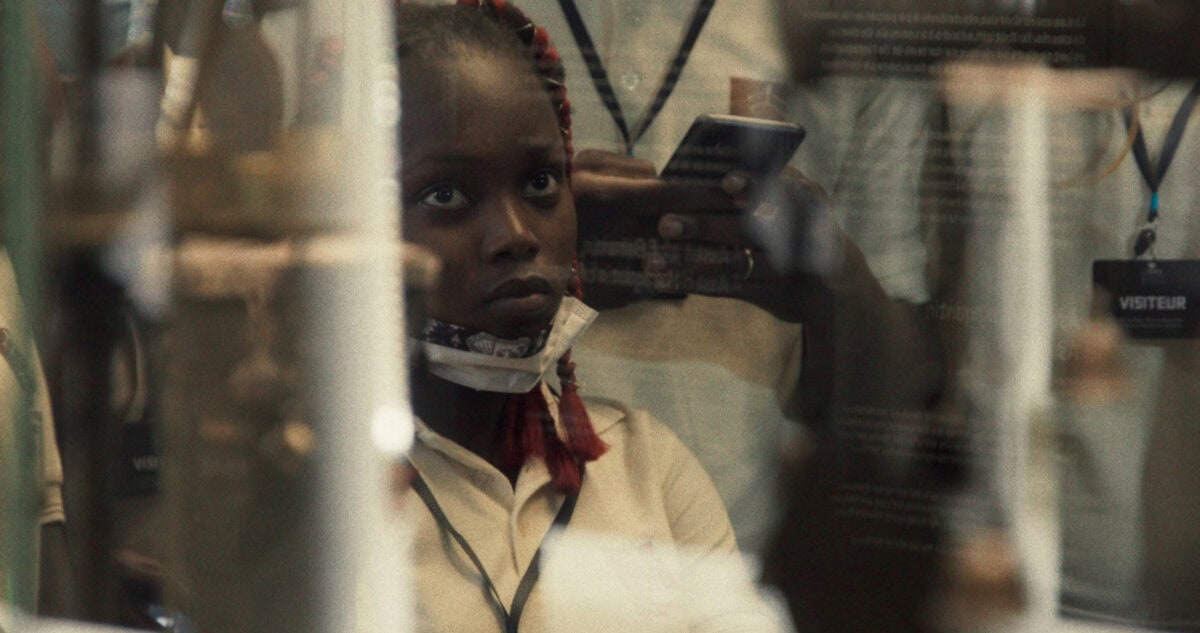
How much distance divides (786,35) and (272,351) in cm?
40

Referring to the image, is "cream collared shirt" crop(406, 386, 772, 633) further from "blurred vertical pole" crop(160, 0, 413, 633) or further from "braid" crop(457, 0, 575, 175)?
"braid" crop(457, 0, 575, 175)

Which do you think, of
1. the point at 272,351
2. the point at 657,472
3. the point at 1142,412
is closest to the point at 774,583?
the point at 657,472

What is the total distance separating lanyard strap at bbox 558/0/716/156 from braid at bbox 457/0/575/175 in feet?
0.06

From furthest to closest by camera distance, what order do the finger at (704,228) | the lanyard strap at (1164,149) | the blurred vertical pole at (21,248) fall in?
1. the blurred vertical pole at (21,248)
2. the finger at (704,228)
3. the lanyard strap at (1164,149)

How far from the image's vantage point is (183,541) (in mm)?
838

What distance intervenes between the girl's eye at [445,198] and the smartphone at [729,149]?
120mm

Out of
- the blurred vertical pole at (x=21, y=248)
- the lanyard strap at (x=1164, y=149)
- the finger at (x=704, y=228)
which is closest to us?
the lanyard strap at (x=1164, y=149)

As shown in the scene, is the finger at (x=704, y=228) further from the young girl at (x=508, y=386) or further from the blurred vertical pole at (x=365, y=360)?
the blurred vertical pole at (x=365, y=360)

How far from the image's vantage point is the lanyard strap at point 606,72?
2.23 feet

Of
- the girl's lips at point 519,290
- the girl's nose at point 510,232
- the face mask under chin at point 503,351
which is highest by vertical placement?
the girl's nose at point 510,232

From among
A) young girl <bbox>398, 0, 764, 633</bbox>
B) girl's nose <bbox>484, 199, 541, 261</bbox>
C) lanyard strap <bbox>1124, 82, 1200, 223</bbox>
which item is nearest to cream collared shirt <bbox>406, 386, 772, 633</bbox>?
young girl <bbox>398, 0, 764, 633</bbox>

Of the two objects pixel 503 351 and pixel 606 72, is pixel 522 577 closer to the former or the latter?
pixel 503 351

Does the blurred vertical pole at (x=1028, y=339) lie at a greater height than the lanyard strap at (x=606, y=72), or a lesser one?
lesser

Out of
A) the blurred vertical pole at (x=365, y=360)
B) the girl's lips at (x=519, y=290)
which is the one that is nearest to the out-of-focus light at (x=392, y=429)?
the blurred vertical pole at (x=365, y=360)
